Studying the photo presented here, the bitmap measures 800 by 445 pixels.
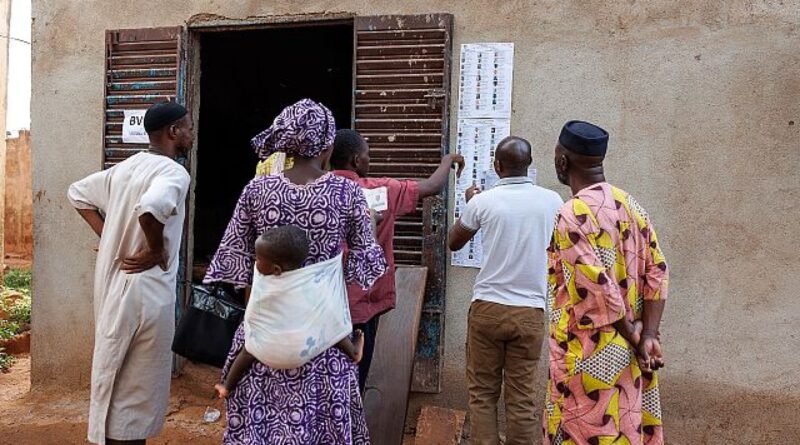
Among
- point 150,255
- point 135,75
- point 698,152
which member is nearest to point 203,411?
point 150,255

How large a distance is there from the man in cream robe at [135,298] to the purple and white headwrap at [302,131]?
0.78 m

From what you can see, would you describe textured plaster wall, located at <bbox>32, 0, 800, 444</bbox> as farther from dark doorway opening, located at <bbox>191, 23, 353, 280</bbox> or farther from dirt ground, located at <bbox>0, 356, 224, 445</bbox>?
dark doorway opening, located at <bbox>191, 23, 353, 280</bbox>

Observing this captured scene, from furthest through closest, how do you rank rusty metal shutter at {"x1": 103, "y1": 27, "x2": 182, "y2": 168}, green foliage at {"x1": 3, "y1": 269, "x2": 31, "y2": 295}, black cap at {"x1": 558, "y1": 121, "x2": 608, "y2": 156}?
green foliage at {"x1": 3, "y1": 269, "x2": 31, "y2": 295}, rusty metal shutter at {"x1": 103, "y1": 27, "x2": 182, "y2": 168}, black cap at {"x1": 558, "y1": 121, "x2": 608, "y2": 156}

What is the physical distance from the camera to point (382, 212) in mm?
2887

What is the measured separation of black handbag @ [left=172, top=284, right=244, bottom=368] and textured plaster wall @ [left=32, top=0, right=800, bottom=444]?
64.3 inches

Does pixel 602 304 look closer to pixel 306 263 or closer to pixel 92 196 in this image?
pixel 306 263

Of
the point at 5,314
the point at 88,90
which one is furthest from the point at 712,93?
the point at 5,314

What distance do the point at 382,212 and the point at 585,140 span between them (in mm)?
991

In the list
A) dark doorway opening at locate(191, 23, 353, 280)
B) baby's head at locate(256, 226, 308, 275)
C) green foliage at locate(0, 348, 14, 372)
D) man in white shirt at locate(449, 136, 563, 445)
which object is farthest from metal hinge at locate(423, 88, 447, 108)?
green foliage at locate(0, 348, 14, 372)

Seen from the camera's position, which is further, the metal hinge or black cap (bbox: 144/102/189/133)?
the metal hinge

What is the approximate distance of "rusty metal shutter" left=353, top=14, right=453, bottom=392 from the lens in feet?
13.0

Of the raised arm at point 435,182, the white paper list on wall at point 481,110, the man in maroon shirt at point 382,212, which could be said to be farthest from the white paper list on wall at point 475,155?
the man in maroon shirt at point 382,212

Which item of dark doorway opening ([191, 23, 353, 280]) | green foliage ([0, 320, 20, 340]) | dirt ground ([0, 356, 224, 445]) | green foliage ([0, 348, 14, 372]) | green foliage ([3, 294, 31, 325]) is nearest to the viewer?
dirt ground ([0, 356, 224, 445])

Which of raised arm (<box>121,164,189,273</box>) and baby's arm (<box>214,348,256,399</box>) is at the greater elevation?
raised arm (<box>121,164,189,273</box>)
